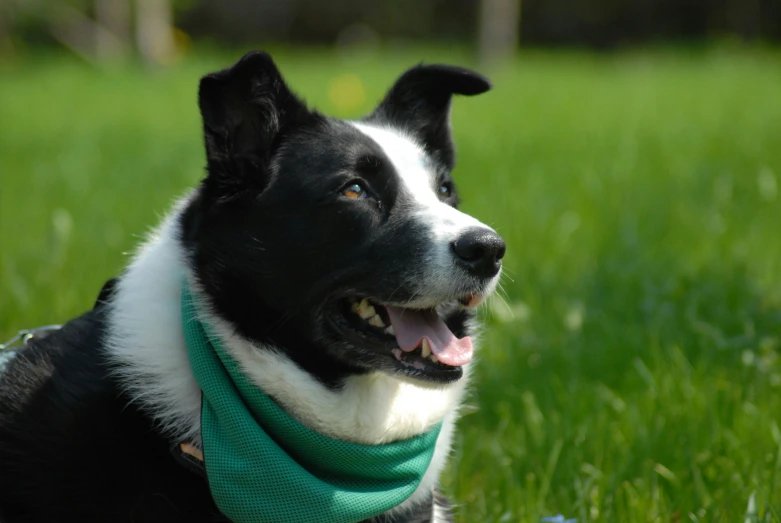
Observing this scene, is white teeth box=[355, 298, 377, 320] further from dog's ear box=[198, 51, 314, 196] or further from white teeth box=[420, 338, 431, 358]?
dog's ear box=[198, 51, 314, 196]

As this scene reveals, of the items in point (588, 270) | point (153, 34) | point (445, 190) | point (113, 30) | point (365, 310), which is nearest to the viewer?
point (365, 310)

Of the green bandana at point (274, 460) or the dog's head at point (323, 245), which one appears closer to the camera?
the green bandana at point (274, 460)

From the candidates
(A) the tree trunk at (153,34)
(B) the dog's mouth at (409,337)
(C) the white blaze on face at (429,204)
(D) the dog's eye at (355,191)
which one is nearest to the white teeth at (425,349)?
(B) the dog's mouth at (409,337)

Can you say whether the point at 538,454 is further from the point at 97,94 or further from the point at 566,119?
the point at 97,94

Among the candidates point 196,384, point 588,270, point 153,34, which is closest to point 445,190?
point 196,384

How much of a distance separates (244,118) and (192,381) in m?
0.72

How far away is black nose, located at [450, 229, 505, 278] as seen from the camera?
90.4 inches

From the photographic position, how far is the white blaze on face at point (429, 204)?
7.67ft

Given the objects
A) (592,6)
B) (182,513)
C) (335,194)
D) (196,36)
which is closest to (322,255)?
(335,194)

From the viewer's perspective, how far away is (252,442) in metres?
2.22

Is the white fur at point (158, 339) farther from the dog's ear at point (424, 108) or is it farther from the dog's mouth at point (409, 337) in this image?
the dog's ear at point (424, 108)

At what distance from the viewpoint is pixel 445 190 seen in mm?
2740

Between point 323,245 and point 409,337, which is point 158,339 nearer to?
point 323,245

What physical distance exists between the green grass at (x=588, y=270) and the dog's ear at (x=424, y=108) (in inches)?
39.1
